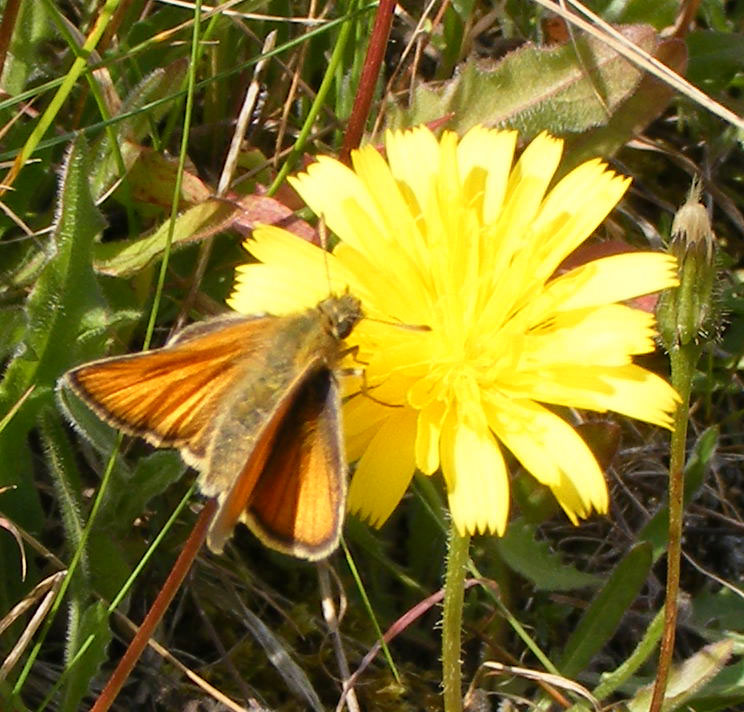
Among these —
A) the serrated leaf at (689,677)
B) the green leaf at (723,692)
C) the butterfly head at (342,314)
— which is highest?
the butterfly head at (342,314)

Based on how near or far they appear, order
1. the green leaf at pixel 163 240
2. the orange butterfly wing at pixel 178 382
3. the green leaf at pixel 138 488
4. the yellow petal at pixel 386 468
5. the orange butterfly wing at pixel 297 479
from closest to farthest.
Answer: the orange butterfly wing at pixel 297 479
the orange butterfly wing at pixel 178 382
the yellow petal at pixel 386 468
the green leaf at pixel 138 488
the green leaf at pixel 163 240

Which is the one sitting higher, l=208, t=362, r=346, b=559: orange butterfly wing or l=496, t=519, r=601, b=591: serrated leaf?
l=208, t=362, r=346, b=559: orange butterfly wing

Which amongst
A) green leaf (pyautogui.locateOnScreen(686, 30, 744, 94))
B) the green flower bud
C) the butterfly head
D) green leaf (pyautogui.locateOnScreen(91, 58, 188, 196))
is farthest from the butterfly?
green leaf (pyautogui.locateOnScreen(686, 30, 744, 94))

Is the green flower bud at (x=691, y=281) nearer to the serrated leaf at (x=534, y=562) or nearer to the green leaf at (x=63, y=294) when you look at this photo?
the serrated leaf at (x=534, y=562)

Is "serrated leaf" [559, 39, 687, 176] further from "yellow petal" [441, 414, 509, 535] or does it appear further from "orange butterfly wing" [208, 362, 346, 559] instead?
"orange butterfly wing" [208, 362, 346, 559]

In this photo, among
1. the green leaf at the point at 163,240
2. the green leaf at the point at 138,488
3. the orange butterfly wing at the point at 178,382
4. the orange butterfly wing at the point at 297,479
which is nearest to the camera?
the orange butterfly wing at the point at 297,479

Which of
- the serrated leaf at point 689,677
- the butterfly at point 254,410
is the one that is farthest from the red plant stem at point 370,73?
the serrated leaf at point 689,677
